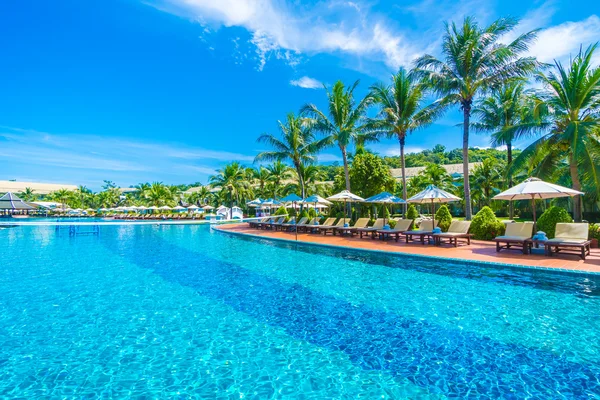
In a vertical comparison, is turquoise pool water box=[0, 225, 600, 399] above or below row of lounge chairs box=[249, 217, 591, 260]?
below

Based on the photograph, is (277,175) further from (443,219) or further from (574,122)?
(574,122)

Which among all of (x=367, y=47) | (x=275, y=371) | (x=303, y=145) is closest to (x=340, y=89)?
(x=367, y=47)

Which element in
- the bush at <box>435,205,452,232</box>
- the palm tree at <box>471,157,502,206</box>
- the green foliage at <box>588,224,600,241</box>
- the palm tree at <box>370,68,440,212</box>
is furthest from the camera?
the palm tree at <box>471,157,502,206</box>

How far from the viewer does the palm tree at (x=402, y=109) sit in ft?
62.5

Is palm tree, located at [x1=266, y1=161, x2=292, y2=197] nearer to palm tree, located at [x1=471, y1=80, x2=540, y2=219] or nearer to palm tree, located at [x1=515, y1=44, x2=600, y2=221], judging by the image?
palm tree, located at [x1=471, y1=80, x2=540, y2=219]

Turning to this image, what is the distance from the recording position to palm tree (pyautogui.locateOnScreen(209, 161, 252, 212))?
3923 centimetres

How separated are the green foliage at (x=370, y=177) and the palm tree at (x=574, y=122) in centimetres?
986

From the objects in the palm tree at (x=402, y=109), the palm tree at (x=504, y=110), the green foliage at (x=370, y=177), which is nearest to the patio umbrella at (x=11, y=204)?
the green foliage at (x=370, y=177)

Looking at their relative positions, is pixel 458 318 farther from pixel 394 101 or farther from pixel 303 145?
pixel 303 145

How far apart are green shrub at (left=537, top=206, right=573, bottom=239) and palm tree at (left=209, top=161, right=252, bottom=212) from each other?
3282 cm

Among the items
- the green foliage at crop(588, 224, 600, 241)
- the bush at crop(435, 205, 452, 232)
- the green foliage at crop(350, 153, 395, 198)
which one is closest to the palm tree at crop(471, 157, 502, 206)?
the green foliage at crop(350, 153, 395, 198)

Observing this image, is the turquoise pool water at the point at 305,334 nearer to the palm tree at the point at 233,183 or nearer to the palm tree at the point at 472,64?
the palm tree at the point at 472,64

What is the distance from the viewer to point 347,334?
5.00 meters

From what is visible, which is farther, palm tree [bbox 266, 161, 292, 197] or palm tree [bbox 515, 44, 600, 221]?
palm tree [bbox 266, 161, 292, 197]
